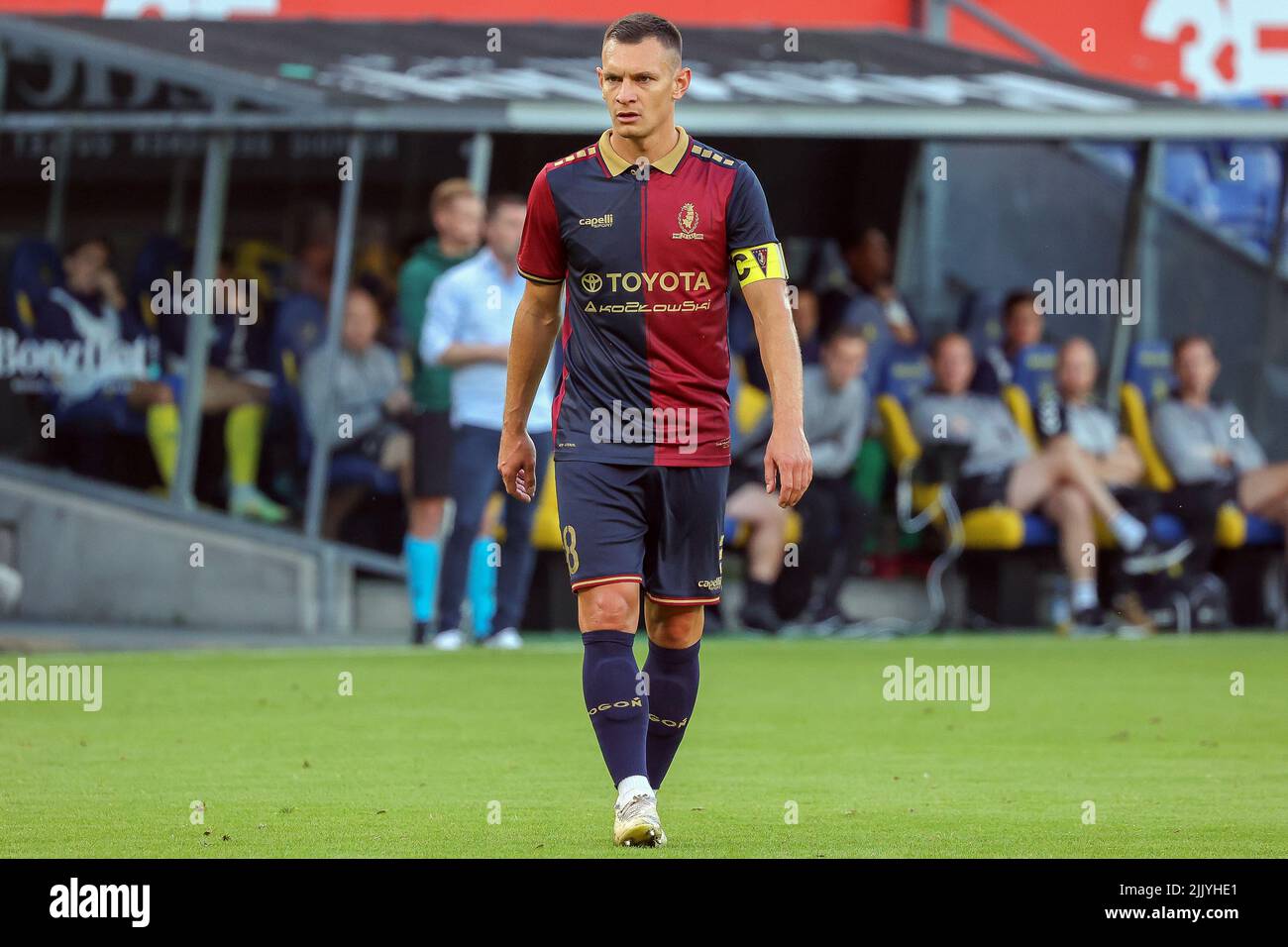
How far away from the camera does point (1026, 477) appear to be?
15.5 metres

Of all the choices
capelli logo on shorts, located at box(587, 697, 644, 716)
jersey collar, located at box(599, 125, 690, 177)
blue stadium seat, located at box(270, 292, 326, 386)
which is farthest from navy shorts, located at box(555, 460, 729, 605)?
blue stadium seat, located at box(270, 292, 326, 386)

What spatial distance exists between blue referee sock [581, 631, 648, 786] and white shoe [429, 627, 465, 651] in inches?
275

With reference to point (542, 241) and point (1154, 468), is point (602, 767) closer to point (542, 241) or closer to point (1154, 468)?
point (542, 241)

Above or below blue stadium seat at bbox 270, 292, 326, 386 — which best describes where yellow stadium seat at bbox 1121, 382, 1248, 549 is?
below

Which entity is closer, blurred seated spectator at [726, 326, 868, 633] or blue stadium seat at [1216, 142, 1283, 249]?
blurred seated spectator at [726, 326, 868, 633]

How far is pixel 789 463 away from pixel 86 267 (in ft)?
34.3

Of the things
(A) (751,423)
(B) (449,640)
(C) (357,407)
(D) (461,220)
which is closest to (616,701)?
(B) (449,640)

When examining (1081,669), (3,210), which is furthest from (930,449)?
(3,210)

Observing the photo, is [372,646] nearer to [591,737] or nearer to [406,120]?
[406,120]

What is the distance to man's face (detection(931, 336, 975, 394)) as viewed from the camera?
15.5 metres

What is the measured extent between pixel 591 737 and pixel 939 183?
1076 cm

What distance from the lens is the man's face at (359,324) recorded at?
15352 millimetres

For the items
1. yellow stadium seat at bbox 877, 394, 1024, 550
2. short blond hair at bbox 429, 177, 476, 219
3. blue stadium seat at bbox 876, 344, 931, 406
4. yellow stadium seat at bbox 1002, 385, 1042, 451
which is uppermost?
short blond hair at bbox 429, 177, 476, 219

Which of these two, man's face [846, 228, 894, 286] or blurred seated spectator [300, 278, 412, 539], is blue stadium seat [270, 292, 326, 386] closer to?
blurred seated spectator [300, 278, 412, 539]
